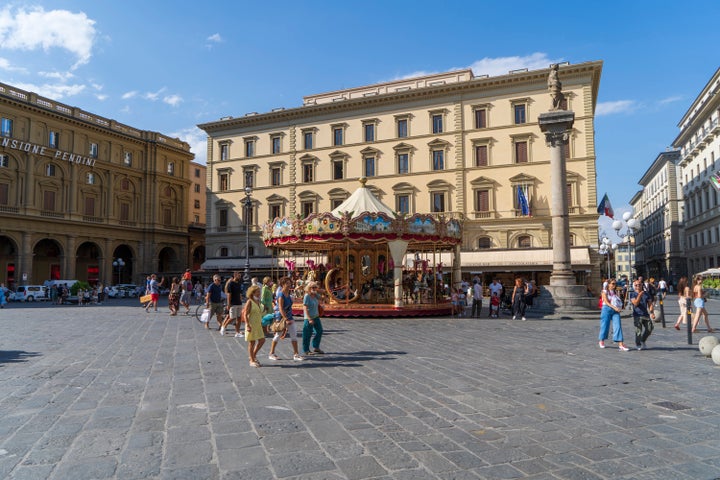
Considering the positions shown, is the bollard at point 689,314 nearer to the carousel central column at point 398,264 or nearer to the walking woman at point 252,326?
the carousel central column at point 398,264

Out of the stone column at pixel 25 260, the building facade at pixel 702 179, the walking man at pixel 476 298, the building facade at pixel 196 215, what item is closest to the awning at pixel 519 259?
the walking man at pixel 476 298

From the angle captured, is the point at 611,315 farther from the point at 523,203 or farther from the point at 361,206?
the point at 523,203

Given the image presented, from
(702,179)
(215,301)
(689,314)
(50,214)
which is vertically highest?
(702,179)

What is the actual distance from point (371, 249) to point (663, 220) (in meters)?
56.0

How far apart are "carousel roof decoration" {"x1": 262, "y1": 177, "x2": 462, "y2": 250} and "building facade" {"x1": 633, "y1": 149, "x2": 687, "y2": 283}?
45924 mm

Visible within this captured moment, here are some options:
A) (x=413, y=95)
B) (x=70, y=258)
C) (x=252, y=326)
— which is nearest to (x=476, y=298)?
(x=252, y=326)

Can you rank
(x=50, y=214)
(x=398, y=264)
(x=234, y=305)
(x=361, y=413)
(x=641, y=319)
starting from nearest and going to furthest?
(x=361, y=413), (x=641, y=319), (x=234, y=305), (x=398, y=264), (x=50, y=214)

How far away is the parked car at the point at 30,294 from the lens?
33.0 m

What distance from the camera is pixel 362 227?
1853 centimetres

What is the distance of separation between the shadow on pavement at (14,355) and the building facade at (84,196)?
32477mm

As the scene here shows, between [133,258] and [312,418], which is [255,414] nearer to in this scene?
[312,418]

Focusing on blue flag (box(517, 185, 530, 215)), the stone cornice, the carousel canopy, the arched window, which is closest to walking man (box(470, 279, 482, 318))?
the carousel canopy

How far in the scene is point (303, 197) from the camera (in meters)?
42.6

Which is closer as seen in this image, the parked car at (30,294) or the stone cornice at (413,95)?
the parked car at (30,294)
